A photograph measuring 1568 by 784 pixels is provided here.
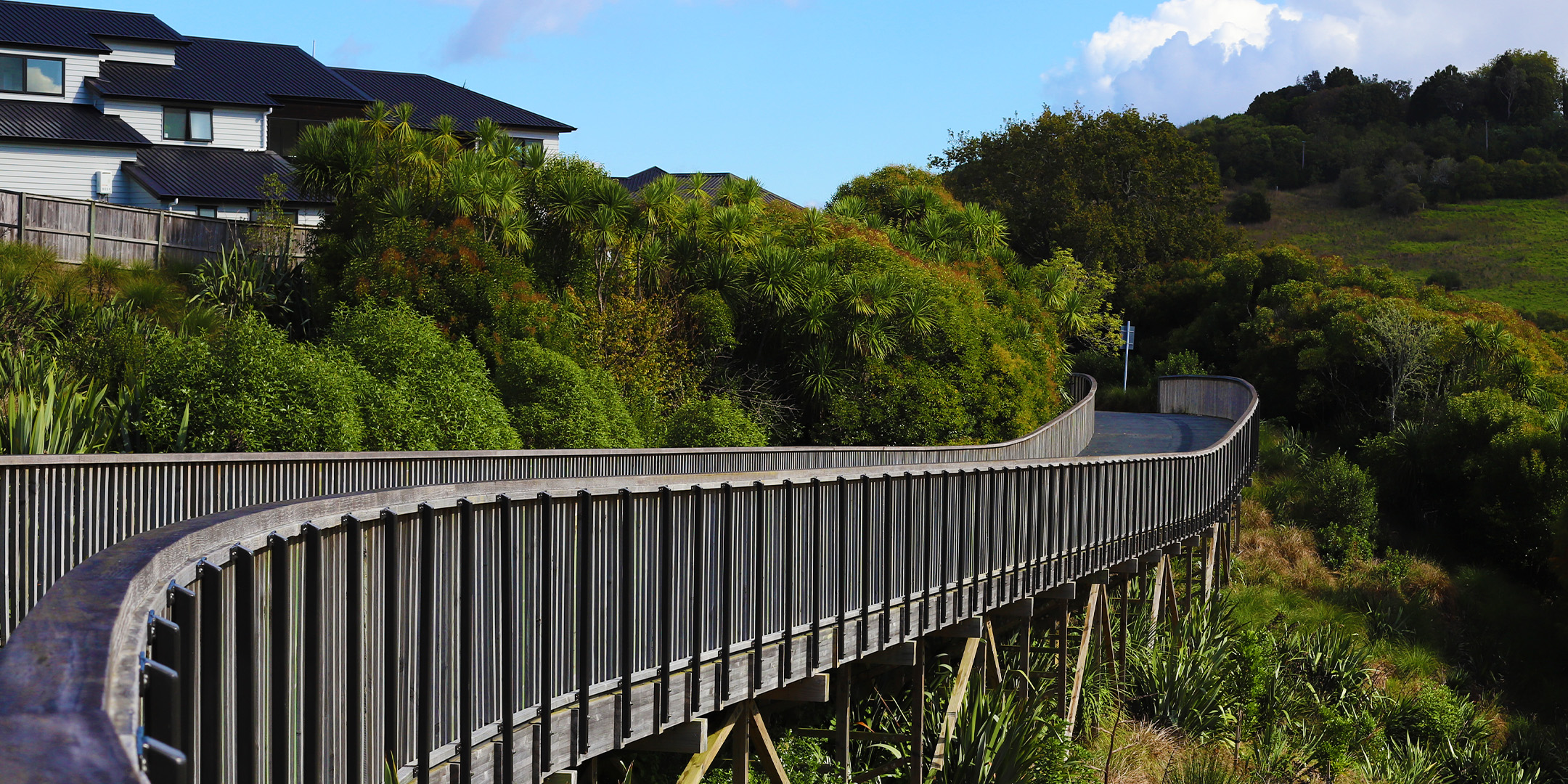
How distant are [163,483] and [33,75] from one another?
1370 inches

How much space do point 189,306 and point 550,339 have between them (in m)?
5.64

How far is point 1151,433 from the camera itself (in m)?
35.7

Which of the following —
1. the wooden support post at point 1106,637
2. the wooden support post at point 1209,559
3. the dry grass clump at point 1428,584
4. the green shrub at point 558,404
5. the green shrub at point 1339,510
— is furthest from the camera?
the green shrub at point 1339,510

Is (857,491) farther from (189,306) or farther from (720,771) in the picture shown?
(189,306)

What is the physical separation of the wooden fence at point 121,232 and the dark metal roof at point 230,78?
55.0ft

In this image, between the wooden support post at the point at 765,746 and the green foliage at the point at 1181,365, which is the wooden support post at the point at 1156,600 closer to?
the wooden support post at the point at 765,746

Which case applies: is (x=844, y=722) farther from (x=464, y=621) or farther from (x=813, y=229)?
(x=813, y=229)

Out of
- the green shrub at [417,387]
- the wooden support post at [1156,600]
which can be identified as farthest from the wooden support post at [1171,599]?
the green shrub at [417,387]

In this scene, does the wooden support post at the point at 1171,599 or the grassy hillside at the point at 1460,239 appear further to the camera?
the grassy hillside at the point at 1460,239

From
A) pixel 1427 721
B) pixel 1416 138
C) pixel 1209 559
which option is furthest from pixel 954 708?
pixel 1416 138

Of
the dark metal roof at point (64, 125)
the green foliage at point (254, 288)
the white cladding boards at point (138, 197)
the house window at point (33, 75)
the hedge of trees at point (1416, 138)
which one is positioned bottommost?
the green foliage at point (254, 288)

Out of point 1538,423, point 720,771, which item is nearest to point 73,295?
point 720,771

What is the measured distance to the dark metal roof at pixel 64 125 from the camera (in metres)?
35.2

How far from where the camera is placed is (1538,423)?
35.5 m
